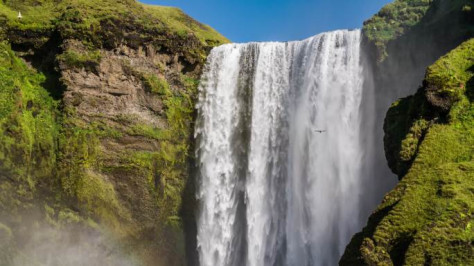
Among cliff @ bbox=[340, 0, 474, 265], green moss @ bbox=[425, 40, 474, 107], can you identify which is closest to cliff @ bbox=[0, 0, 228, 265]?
cliff @ bbox=[340, 0, 474, 265]

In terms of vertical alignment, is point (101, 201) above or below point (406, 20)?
below

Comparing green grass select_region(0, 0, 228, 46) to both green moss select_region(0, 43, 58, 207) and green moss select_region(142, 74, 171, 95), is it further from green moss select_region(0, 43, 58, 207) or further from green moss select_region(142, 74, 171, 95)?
green moss select_region(142, 74, 171, 95)

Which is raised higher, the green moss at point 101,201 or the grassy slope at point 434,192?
the grassy slope at point 434,192

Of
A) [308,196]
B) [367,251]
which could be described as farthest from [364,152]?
[367,251]

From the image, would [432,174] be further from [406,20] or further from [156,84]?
[156,84]

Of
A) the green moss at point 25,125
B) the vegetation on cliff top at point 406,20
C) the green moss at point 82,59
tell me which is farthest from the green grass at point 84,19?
the vegetation on cliff top at point 406,20

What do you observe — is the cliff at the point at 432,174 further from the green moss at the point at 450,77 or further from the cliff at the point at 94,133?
the cliff at the point at 94,133

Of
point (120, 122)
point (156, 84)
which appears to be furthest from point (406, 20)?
point (120, 122)
